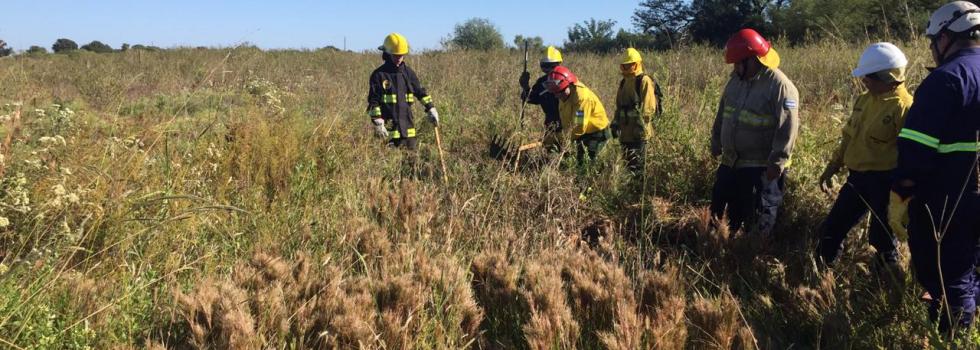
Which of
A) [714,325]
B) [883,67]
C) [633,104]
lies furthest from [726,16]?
[714,325]

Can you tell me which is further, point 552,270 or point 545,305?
point 552,270

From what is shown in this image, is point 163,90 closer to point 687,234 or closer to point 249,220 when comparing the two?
point 249,220

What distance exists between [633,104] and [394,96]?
238 centimetres

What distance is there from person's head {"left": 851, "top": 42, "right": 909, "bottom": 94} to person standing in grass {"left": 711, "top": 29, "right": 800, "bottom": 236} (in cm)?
48

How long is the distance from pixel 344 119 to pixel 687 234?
3.62m

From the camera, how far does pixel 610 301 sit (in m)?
1.82

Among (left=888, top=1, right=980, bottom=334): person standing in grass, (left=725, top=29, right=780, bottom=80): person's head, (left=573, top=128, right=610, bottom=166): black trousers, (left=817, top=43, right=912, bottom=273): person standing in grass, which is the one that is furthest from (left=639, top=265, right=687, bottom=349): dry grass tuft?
(left=573, top=128, right=610, bottom=166): black trousers

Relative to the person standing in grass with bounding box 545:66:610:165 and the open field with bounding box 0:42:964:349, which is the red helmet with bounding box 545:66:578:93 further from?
the open field with bounding box 0:42:964:349

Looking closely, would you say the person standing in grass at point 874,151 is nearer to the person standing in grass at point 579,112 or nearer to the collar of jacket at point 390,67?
the person standing in grass at point 579,112

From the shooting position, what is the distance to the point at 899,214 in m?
2.31

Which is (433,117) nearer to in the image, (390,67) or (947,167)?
(390,67)

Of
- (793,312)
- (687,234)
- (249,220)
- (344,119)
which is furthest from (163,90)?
(793,312)

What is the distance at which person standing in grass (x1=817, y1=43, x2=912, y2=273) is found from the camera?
2639 mm

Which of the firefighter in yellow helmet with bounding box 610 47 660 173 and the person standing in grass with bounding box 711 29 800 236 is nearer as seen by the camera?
the person standing in grass with bounding box 711 29 800 236
